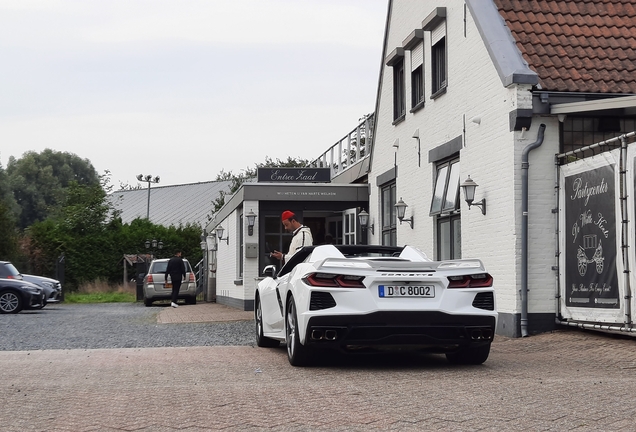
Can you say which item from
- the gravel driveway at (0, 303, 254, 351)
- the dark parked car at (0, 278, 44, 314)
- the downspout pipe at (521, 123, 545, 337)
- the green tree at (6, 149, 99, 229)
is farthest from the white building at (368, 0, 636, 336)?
the green tree at (6, 149, 99, 229)

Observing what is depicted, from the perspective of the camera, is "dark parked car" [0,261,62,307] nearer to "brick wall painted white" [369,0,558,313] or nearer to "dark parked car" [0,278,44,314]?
"dark parked car" [0,278,44,314]

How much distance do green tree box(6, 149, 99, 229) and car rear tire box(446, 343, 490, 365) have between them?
79.3 meters

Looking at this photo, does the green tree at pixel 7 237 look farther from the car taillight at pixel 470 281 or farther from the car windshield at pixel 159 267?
the car taillight at pixel 470 281

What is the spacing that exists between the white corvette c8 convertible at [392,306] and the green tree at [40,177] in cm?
7949

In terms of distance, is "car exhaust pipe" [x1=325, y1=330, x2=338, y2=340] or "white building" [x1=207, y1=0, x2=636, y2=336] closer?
"car exhaust pipe" [x1=325, y1=330, x2=338, y2=340]

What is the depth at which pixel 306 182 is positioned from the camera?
87.7 feet

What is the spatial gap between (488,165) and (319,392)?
25.4ft

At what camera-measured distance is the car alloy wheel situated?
86.0ft

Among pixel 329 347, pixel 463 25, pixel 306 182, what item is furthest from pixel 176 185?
pixel 329 347

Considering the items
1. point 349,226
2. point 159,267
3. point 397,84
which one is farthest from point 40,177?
point 397,84

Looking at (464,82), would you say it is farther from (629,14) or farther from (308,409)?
(308,409)

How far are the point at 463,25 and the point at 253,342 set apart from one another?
6.49 meters

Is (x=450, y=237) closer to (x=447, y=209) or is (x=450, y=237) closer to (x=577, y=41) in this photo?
(x=447, y=209)

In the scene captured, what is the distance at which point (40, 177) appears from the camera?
9362 centimetres
